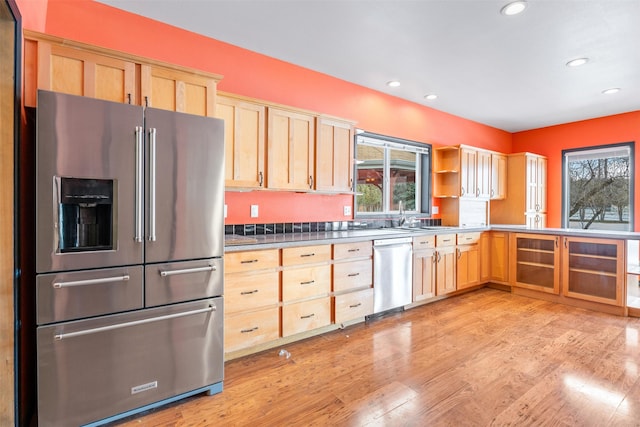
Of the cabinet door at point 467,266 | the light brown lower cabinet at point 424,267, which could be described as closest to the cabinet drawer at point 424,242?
the light brown lower cabinet at point 424,267

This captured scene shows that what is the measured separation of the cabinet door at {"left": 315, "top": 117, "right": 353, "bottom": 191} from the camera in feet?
10.9

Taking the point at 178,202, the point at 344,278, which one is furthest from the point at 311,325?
the point at 178,202

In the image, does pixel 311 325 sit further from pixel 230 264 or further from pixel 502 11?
pixel 502 11

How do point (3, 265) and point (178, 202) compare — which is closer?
point (3, 265)

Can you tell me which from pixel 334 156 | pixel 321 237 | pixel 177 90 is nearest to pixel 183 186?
pixel 177 90

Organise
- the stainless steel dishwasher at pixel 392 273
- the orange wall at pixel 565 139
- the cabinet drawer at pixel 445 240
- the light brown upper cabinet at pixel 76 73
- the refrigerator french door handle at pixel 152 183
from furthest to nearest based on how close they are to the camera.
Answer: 1. the orange wall at pixel 565 139
2. the cabinet drawer at pixel 445 240
3. the stainless steel dishwasher at pixel 392 273
4. the refrigerator french door handle at pixel 152 183
5. the light brown upper cabinet at pixel 76 73

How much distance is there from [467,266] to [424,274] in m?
0.94

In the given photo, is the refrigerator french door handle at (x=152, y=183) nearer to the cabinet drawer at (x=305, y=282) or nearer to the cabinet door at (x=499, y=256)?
the cabinet drawer at (x=305, y=282)

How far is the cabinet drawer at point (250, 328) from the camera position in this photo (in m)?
2.46

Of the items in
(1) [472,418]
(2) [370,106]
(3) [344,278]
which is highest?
(2) [370,106]

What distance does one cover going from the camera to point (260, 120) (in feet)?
9.59

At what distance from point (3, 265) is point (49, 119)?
2.37 ft

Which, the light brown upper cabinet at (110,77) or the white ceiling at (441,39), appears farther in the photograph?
the white ceiling at (441,39)

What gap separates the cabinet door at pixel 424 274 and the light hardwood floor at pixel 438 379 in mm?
462
